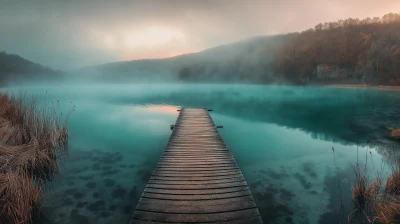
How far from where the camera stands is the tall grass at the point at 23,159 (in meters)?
5.13

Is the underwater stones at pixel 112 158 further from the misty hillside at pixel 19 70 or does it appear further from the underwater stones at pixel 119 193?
the misty hillside at pixel 19 70

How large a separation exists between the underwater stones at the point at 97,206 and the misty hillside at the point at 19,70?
572 ft

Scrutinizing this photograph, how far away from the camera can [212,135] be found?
11.1 meters

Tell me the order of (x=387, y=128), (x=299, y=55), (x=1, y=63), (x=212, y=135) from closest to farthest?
1. (x=212, y=135)
2. (x=387, y=128)
3. (x=299, y=55)
4. (x=1, y=63)

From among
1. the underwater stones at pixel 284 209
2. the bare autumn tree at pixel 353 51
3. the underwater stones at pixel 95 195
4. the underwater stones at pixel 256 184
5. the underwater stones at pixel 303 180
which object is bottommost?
the underwater stones at pixel 303 180

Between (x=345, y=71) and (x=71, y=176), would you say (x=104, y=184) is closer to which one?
(x=71, y=176)

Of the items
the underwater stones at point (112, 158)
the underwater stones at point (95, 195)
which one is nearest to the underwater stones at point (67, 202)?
the underwater stones at point (95, 195)

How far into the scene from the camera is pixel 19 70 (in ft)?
516

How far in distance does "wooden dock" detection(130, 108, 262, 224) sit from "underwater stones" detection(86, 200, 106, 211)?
2.09 meters

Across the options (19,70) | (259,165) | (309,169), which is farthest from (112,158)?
(19,70)

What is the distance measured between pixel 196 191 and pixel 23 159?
7136 mm

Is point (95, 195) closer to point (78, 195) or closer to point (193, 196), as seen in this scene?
point (78, 195)

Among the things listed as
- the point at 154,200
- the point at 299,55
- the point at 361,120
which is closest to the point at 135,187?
the point at 154,200

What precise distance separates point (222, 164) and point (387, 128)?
18249mm
